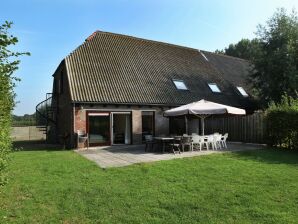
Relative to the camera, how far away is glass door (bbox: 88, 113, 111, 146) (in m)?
18.1

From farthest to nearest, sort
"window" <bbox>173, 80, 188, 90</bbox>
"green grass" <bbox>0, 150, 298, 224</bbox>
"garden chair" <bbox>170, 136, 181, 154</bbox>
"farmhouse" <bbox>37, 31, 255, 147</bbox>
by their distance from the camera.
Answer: "window" <bbox>173, 80, 188, 90</bbox>, "farmhouse" <bbox>37, 31, 255, 147</bbox>, "garden chair" <bbox>170, 136, 181, 154</bbox>, "green grass" <bbox>0, 150, 298, 224</bbox>

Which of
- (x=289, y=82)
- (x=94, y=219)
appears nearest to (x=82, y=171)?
(x=94, y=219)

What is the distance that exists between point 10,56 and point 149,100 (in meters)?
15.4

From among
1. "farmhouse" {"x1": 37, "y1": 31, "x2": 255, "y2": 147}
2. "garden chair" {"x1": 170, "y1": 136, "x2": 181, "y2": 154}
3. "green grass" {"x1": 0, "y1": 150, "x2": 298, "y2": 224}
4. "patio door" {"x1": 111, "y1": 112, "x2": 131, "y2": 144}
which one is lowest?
"green grass" {"x1": 0, "y1": 150, "x2": 298, "y2": 224}

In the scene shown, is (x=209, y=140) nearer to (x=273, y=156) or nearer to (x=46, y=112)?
(x=273, y=156)

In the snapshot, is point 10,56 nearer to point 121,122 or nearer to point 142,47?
point 121,122

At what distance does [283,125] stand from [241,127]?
385 cm

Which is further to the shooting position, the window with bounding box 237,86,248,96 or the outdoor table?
the window with bounding box 237,86,248,96

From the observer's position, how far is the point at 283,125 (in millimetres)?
15531

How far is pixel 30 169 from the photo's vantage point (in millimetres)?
10695

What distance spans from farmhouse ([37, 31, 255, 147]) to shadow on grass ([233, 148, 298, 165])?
7250 mm

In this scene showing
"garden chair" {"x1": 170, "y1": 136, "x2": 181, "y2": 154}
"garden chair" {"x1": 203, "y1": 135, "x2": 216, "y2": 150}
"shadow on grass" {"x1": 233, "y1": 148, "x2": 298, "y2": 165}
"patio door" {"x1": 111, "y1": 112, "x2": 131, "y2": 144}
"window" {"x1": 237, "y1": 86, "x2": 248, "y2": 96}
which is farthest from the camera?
"window" {"x1": 237, "y1": 86, "x2": 248, "y2": 96}

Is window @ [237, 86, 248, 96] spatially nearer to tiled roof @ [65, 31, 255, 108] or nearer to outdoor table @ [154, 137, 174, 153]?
tiled roof @ [65, 31, 255, 108]

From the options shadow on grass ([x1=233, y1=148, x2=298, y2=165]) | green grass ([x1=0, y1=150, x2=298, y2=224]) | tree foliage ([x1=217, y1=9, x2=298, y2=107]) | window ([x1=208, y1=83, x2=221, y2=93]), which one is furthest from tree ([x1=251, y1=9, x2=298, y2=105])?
green grass ([x1=0, y1=150, x2=298, y2=224])
